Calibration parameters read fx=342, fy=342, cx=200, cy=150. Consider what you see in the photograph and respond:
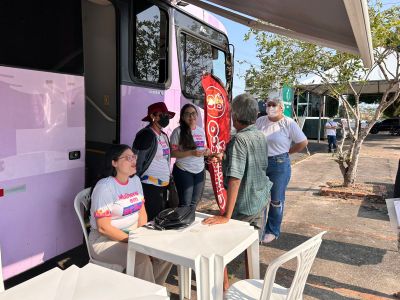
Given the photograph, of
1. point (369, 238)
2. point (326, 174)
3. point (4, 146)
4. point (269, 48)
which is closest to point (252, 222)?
point (4, 146)

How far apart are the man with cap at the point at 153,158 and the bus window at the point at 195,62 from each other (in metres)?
1.31

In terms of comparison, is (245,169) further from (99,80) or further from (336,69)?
(336,69)

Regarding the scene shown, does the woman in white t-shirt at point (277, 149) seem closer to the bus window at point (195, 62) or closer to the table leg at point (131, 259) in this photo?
the bus window at point (195, 62)

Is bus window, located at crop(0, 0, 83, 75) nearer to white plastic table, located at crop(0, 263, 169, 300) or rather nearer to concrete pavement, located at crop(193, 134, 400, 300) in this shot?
white plastic table, located at crop(0, 263, 169, 300)

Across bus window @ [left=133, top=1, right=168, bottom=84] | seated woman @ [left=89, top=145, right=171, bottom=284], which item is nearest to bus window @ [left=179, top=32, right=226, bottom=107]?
bus window @ [left=133, top=1, right=168, bottom=84]

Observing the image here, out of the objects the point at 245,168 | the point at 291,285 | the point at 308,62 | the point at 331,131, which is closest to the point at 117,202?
the point at 245,168

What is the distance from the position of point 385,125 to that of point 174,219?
1307 inches

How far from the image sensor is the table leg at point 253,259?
7.81 feet

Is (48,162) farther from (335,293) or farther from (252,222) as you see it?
(335,293)

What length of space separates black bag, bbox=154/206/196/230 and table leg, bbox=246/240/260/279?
0.46 meters

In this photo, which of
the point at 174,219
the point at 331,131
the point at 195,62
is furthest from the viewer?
the point at 331,131

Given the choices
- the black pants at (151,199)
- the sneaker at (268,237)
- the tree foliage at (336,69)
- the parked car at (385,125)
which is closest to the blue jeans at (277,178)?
the sneaker at (268,237)

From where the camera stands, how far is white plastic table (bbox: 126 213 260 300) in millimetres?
1894

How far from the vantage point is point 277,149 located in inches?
146
